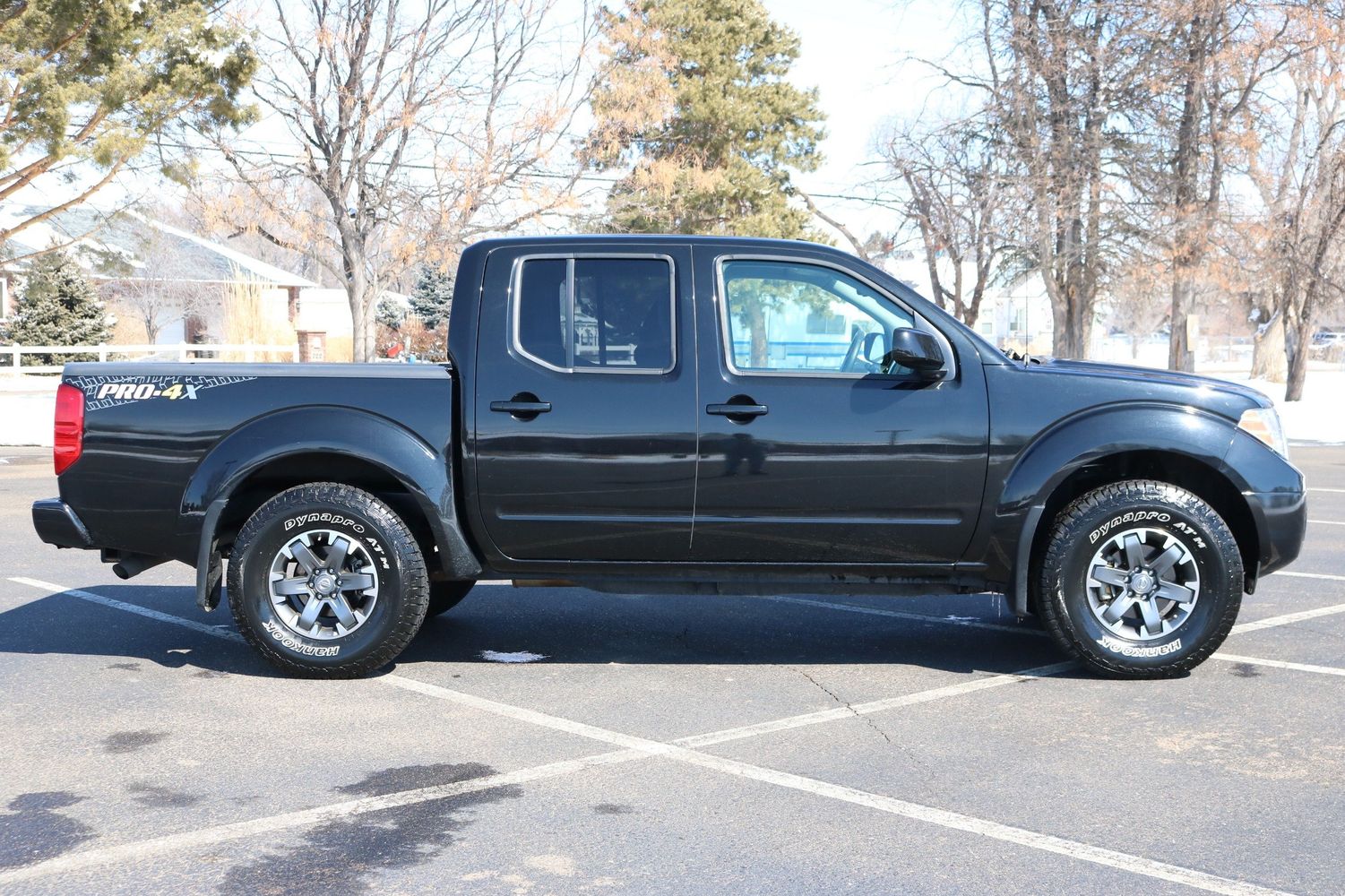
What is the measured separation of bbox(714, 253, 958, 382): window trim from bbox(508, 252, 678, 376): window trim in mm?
207

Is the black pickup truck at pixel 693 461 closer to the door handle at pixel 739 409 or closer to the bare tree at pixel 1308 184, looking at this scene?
the door handle at pixel 739 409

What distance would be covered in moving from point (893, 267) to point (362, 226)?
37.3 m

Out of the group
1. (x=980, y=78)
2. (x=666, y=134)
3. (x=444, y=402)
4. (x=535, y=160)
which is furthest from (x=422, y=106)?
(x=444, y=402)

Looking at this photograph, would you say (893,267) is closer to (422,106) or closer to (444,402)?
(422,106)

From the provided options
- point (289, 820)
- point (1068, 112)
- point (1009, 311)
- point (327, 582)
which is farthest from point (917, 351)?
point (1009, 311)

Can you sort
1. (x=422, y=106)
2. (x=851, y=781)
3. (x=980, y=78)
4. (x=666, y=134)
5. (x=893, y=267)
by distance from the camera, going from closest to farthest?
1. (x=851, y=781)
2. (x=422, y=106)
3. (x=980, y=78)
4. (x=666, y=134)
5. (x=893, y=267)

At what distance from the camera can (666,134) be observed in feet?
124

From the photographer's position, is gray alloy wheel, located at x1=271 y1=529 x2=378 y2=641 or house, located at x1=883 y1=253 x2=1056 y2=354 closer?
gray alloy wheel, located at x1=271 y1=529 x2=378 y2=641

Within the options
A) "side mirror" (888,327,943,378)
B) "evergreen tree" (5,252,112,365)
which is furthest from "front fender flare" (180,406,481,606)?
"evergreen tree" (5,252,112,365)

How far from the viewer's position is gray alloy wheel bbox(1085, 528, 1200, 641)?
19.3ft

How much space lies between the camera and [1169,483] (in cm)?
609

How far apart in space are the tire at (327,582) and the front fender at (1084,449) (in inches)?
104

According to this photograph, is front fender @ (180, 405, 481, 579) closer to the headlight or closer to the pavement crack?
the pavement crack

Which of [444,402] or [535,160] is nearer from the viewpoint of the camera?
[444,402]
